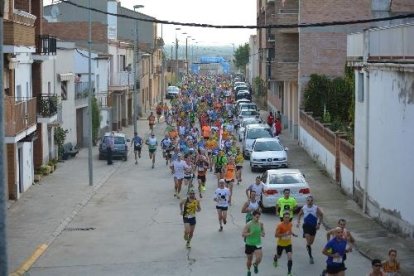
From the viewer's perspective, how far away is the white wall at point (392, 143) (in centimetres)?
1945

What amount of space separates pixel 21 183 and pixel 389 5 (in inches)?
602

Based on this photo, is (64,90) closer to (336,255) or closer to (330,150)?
(330,150)

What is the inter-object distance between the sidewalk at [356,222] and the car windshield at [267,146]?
980 mm

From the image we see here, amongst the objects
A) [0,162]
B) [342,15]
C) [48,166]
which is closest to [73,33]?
[342,15]

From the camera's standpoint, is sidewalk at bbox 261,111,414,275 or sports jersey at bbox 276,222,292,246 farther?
sidewalk at bbox 261,111,414,275

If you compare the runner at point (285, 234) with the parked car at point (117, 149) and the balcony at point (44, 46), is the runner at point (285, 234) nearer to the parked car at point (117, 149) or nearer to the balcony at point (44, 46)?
the balcony at point (44, 46)

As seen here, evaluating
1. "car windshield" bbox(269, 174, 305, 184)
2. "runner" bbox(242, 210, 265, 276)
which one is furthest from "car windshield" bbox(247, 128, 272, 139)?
"runner" bbox(242, 210, 265, 276)

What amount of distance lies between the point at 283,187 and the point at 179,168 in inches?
200

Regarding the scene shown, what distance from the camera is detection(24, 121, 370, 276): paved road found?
17453 mm

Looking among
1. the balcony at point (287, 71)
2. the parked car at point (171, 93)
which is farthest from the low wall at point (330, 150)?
the parked car at point (171, 93)

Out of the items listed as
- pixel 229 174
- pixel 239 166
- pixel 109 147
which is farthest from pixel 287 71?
pixel 229 174

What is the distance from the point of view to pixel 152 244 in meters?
20.1

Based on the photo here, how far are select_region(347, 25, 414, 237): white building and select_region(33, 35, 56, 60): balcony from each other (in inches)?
457

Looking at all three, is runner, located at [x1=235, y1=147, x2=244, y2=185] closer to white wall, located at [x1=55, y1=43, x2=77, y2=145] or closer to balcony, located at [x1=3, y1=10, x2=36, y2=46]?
balcony, located at [x1=3, y1=10, x2=36, y2=46]
